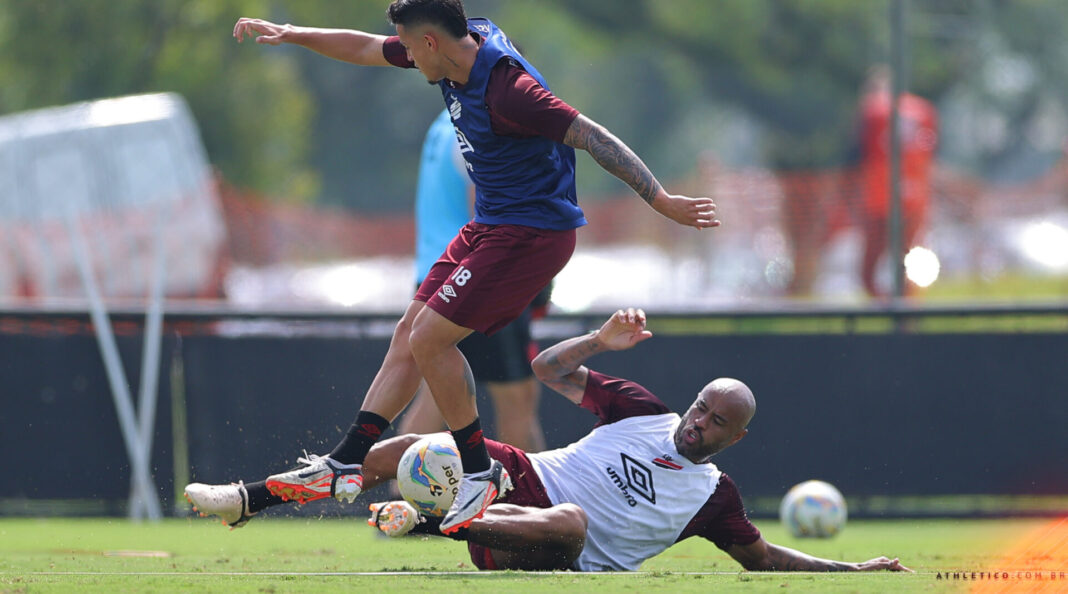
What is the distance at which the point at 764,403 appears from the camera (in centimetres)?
924

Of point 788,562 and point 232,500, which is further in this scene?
point 788,562

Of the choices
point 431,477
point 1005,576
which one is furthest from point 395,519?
point 1005,576

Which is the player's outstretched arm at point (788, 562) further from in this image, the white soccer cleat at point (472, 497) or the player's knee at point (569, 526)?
the white soccer cleat at point (472, 497)

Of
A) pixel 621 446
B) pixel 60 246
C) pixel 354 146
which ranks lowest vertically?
pixel 621 446

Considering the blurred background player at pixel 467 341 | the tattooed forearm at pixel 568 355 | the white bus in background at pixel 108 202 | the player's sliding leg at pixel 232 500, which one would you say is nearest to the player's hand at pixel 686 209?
the tattooed forearm at pixel 568 355

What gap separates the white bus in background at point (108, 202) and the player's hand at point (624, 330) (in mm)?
9852

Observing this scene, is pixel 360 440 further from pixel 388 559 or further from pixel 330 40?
pixel 330 40

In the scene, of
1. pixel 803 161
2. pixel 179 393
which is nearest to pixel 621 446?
pixel 179 393

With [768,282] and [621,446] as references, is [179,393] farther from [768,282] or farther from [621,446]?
[768,282]

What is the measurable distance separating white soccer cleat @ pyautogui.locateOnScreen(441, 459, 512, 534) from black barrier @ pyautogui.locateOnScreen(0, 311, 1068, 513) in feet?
10.3

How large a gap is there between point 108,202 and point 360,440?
11266mm

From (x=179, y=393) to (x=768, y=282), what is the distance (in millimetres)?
14837

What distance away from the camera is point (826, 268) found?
2252cm

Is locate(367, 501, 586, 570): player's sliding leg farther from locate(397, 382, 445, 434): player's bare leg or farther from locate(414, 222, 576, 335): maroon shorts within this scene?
locate(397, 382, 445, 434): player's bare leg
